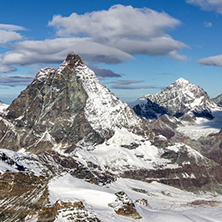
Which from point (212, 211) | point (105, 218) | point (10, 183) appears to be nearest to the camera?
point (105, 218)

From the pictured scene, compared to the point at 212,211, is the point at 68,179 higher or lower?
higher

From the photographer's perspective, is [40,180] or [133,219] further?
[40,180]

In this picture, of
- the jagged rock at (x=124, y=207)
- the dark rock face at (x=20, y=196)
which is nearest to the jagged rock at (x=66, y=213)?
the dark rock face at (x=20, y=196)

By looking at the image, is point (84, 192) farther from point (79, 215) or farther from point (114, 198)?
point (79, 215)

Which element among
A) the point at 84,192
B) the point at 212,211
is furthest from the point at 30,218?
the point at 212,211

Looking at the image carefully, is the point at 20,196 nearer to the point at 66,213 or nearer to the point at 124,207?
the point at 66,213

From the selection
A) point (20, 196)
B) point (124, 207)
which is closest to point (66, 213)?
point (124, 207)

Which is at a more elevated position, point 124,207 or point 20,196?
point 20,196

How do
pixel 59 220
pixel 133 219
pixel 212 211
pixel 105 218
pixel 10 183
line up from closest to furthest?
pixel 59 220, pixel 105 218, pixel 133 219, pixel 10 183, pixel 212 211

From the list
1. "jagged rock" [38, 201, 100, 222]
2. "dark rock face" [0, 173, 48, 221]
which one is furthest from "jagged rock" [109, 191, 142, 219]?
"dark rock face" [0, 173, 48, 221]

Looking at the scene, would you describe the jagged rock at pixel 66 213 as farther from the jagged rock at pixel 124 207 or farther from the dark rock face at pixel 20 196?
the jagged rock at pixel 124 207

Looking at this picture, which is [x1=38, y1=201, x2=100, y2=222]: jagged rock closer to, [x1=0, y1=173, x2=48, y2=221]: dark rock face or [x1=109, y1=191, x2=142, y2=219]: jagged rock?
[x1=0, y1=173, x2=48, y2=221]: dark rock face
